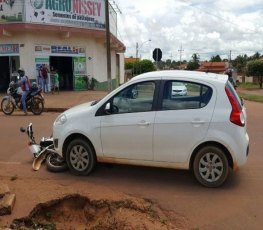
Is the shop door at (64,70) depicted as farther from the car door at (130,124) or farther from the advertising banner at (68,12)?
the car door at (130,124)

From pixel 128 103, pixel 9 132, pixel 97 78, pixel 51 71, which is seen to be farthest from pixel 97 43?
pixel 128 103

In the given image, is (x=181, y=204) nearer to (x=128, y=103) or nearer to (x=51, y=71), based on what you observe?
(x=128, y=103)

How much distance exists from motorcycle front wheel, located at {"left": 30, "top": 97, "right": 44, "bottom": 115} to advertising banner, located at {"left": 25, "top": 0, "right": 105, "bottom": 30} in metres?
9.21

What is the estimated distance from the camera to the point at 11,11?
2259 cm

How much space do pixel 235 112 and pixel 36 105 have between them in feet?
34.0

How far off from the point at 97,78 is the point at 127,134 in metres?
21.1

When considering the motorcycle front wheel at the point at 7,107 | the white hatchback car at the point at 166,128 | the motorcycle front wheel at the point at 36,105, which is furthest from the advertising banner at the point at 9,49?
the white hatchback car at the point at 166,128

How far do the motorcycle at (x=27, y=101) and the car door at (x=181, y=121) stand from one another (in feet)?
31.5

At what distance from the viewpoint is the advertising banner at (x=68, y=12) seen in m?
22.8

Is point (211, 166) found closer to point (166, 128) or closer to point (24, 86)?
point (166, 128)

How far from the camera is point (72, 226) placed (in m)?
4.77

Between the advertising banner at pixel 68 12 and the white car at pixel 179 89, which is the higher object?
the advertising banner at pixel 68 12

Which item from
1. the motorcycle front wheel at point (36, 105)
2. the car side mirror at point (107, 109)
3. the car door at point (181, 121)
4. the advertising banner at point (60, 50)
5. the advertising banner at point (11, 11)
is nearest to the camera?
the car door at point (181, 121)

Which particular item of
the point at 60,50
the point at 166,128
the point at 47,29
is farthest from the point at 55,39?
the point at 166,128
